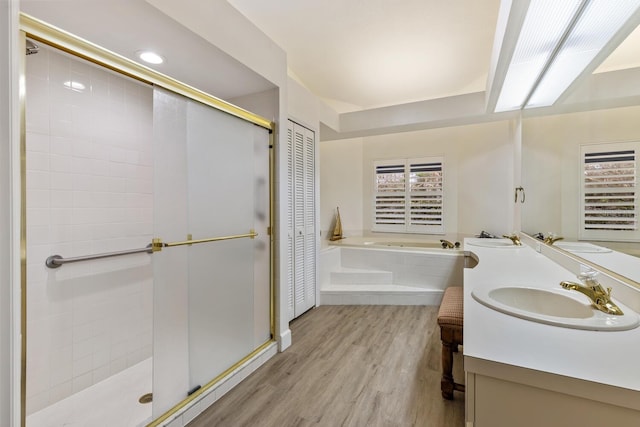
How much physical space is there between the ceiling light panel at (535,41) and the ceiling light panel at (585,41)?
64 millimetres

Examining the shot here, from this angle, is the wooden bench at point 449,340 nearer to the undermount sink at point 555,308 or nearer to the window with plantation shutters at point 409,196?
the undermount sink at point 555,308

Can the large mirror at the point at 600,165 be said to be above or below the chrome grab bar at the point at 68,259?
above

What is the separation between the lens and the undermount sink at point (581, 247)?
134cm

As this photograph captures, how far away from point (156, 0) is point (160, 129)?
0.56 metres

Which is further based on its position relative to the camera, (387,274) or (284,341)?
(387,274)

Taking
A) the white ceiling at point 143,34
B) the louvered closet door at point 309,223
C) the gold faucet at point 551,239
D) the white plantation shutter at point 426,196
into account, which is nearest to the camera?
the white ceiling at point 143,34

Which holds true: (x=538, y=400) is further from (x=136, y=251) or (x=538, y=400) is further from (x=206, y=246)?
(x=136, y=251)

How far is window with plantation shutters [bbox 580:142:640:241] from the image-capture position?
42.7 inches

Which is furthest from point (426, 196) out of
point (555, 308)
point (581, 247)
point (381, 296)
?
point (555, 308)

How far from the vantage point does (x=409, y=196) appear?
4688 millimetres

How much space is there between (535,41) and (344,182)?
11.3ft

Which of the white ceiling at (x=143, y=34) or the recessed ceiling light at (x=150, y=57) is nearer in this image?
the white ceiling at (x=143, y=34)

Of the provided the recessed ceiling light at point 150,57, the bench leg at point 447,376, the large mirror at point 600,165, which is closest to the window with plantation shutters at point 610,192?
the large mirror at point 600,165

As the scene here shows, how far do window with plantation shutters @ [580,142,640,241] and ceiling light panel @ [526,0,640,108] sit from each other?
0.50m
